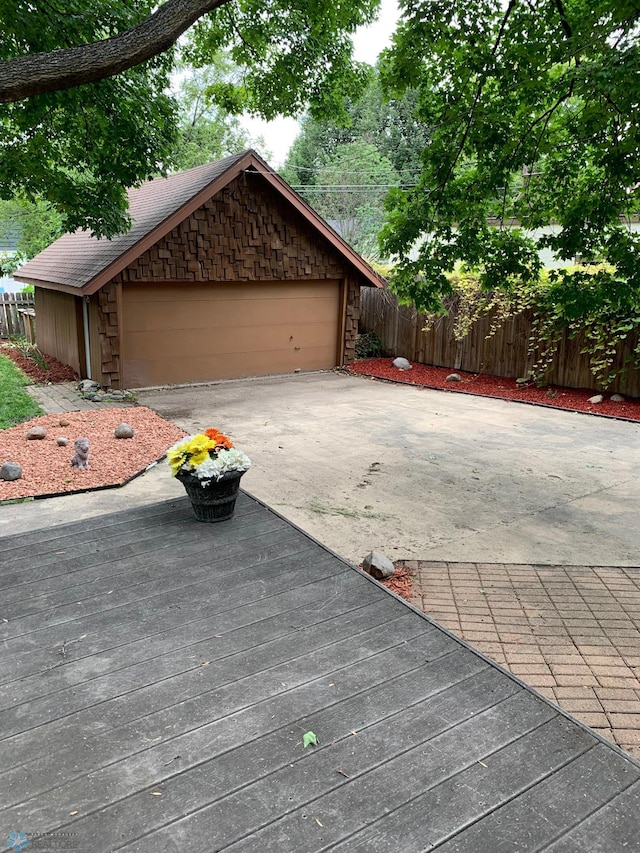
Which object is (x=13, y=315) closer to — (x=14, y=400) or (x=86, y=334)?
(x=86, y=334)

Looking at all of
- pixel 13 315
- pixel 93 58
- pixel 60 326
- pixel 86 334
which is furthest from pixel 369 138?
pixel 93 58

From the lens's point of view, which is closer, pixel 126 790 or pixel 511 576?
pixel 126 790

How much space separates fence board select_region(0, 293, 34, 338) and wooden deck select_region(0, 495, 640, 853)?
1584 centimetres

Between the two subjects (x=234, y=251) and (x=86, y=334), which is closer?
(x=86, y=334)

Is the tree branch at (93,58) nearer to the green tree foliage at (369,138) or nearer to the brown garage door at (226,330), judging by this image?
the brown garage door at (226,330)

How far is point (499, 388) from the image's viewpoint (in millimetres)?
12203

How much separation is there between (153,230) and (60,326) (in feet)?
12.5

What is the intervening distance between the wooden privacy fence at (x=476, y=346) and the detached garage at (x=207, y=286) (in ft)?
4.46

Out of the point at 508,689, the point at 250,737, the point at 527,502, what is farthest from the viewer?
the point at 527,502

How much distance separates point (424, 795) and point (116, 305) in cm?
1039

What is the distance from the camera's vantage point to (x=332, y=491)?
6.37m

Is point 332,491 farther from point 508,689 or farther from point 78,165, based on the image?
point 78,165

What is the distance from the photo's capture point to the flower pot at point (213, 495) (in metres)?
3.86

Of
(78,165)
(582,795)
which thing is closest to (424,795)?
(582,795)
